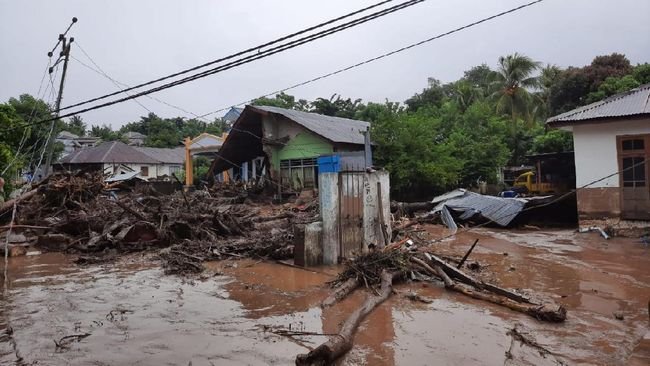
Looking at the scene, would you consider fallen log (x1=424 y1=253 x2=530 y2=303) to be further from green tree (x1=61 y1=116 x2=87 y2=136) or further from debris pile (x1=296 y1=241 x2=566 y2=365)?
green tree (x1=61 y1=116 x2=87 y2=136)

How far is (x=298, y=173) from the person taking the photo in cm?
2430

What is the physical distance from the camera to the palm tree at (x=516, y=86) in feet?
112

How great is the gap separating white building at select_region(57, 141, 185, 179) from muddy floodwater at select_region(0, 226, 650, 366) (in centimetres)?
2889

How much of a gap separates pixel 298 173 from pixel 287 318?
726 inches

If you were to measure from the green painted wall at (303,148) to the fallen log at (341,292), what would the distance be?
1515 cm

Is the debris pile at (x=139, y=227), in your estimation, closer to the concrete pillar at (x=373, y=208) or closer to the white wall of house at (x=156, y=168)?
the concrete pillar at (x=373, y=208)

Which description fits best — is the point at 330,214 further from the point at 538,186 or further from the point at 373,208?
the point at 538,186

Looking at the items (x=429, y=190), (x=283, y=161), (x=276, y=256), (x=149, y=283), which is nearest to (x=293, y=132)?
(x=283, y=161)

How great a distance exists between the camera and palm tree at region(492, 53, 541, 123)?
34125 millimetres

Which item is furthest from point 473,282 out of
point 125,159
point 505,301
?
point 125,159

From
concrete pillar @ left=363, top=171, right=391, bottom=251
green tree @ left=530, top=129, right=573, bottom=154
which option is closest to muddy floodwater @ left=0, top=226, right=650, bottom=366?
concrete pillar @ left=363, top=171, right=391, bottom=251

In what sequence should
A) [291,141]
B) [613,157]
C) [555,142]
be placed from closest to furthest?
[613,157]
[291,141]
[555,142]

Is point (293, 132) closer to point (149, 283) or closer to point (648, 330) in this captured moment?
point (149, 283)

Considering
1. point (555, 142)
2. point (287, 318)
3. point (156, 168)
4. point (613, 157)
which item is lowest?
point (287, 318)
